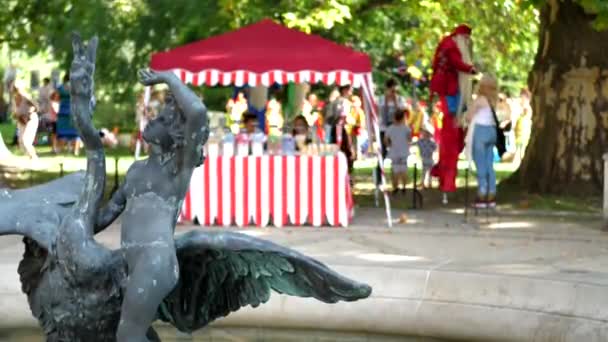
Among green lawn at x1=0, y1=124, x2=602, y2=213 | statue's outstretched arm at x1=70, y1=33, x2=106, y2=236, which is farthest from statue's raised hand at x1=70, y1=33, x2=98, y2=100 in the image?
green lawn at x1=0, y1=124, x2=602, y2=213

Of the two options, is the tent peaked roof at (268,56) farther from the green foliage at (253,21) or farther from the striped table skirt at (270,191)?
the green foliage at (253,21)

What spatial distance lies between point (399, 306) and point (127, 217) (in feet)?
10.00

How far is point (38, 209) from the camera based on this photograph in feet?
22.8

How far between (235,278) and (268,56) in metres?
8.60

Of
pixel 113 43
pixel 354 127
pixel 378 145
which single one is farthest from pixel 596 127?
pixel 113 43

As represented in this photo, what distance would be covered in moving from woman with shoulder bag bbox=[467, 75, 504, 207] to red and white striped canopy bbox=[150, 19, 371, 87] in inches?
54.2

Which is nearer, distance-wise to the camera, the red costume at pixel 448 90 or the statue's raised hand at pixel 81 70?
the statue's raised hand at pixel 81 70

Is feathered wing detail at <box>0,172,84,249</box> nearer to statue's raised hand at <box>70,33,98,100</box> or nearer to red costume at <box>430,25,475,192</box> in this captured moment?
statue's raised hand at <box>70,33,98,100</box>

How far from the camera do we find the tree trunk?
17000 millimetres

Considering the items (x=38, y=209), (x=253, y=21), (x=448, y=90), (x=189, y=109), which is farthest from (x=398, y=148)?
(x=189, y=109)

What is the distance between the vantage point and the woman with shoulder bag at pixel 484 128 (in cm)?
1556

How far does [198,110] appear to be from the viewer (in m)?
6.37

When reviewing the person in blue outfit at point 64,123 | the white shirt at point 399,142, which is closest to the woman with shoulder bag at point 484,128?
the white shirt at point 399,142

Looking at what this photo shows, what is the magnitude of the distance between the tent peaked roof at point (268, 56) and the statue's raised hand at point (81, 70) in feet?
28.7
